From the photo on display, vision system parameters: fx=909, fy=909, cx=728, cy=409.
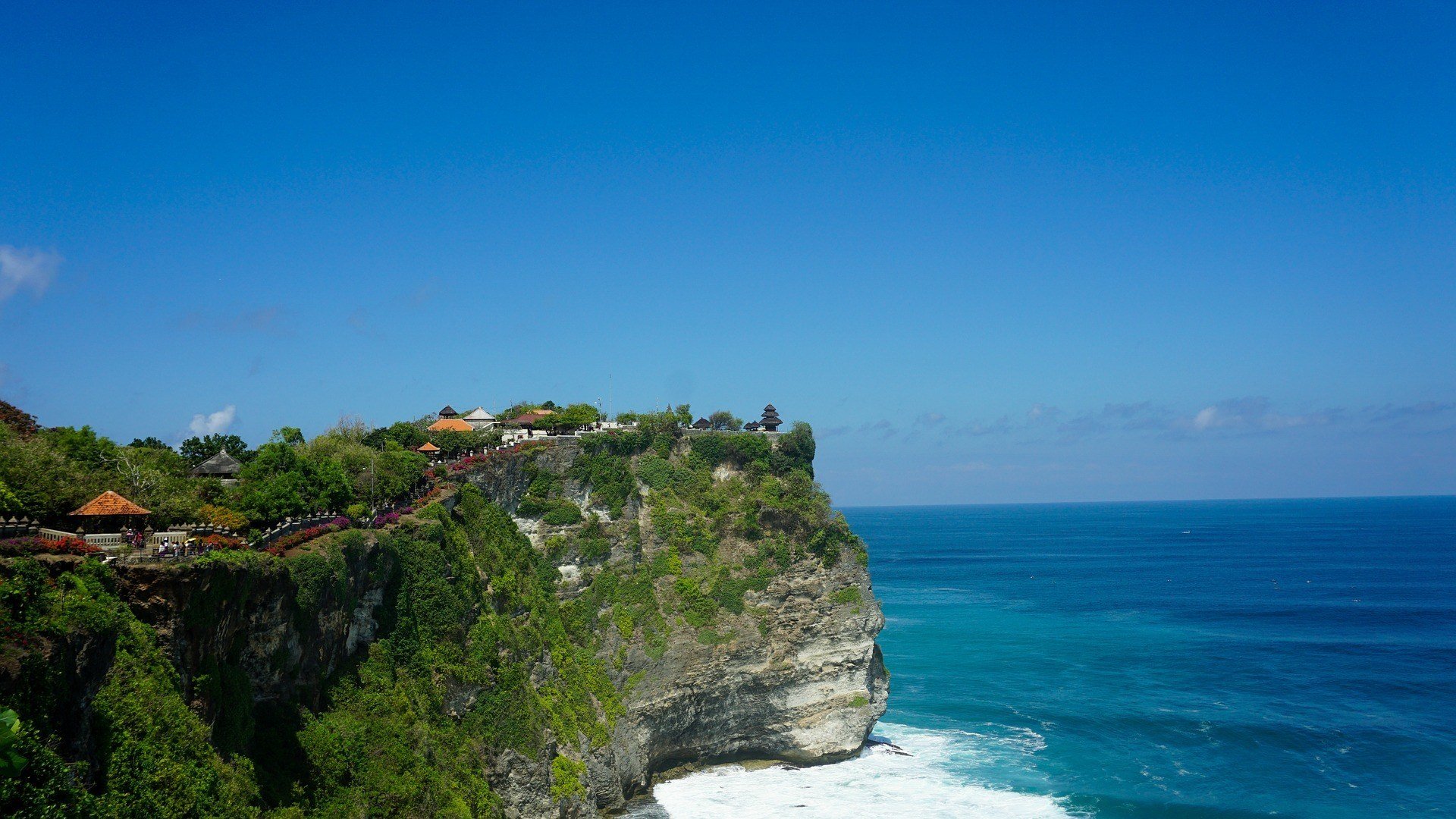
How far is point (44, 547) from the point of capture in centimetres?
2072

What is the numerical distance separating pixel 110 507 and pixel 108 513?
0.19 metres

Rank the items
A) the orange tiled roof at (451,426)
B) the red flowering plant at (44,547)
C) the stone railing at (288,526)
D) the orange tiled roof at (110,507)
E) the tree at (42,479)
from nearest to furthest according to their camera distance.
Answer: the red flowering plant at (44,547)
the orange tiled roof at (110,507)
the tree at (42,479)
the stone railing at (288,526)
the orange tiled roof at (451,426)

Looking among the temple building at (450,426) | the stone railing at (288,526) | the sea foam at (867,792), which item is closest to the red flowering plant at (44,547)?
the stone railing at (288,526)

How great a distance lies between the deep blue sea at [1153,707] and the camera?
47344 mm

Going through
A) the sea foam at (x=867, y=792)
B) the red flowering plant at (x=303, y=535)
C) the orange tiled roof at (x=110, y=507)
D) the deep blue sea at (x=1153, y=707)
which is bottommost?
the sea foam at (x=867, y=792)

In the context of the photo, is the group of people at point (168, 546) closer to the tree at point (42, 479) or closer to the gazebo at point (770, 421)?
the tree at point (42, 479)

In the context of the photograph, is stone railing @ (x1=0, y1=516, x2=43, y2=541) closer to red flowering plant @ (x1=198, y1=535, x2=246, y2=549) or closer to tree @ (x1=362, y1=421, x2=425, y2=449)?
red flowering plant @ (x1=198, y1=535, x2=246, y2=549)

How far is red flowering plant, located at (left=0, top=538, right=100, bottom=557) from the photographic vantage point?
65.0 feet

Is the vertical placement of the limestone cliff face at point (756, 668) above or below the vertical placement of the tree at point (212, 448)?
below

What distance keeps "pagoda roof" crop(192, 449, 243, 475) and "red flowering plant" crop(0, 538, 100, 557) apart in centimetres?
1720

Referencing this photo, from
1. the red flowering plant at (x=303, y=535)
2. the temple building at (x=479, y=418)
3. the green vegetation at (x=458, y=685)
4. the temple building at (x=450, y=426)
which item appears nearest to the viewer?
the red flowering plant at (x=303, y=535)

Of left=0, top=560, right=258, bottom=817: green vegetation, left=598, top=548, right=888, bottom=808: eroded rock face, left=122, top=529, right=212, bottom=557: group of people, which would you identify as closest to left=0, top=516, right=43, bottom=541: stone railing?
left=122, top=529, right=212, bottom=557: group of people

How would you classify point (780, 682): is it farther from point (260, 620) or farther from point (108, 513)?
point (108, 513)

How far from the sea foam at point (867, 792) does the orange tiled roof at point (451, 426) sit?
24.7 meters
